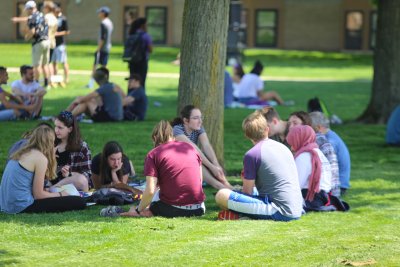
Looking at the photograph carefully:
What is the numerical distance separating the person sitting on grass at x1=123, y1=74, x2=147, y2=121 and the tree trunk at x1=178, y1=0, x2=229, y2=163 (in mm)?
5686

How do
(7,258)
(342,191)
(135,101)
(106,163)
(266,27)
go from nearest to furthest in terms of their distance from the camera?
(7,258) < (106,163) < (342,191) < (135,101) < (266,27)

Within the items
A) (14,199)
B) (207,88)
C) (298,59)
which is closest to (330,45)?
(298,59)

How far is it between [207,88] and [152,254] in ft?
15.5

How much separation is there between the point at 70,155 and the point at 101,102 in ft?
21.4

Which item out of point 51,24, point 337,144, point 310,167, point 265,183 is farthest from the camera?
point 51,24

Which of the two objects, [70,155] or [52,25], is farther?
[52,25]

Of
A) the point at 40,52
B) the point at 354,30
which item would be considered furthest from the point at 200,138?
the point at 354,30

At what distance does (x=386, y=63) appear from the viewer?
19219 millimetres

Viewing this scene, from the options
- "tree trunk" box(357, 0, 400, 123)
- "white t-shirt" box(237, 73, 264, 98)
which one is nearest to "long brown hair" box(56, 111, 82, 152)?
"tree trunk" box(357, 0, 400, 123)

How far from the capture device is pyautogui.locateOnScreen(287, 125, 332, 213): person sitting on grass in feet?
33.9

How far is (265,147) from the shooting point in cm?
955

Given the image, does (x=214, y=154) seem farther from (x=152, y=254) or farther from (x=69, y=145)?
(x=152, y=254)

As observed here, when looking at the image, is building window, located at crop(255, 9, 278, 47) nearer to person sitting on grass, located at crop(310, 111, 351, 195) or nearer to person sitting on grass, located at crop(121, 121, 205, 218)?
person sitting on grass, located at crop(310, 111, 351, 195)

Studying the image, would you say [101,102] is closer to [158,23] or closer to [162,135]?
[162,135]
